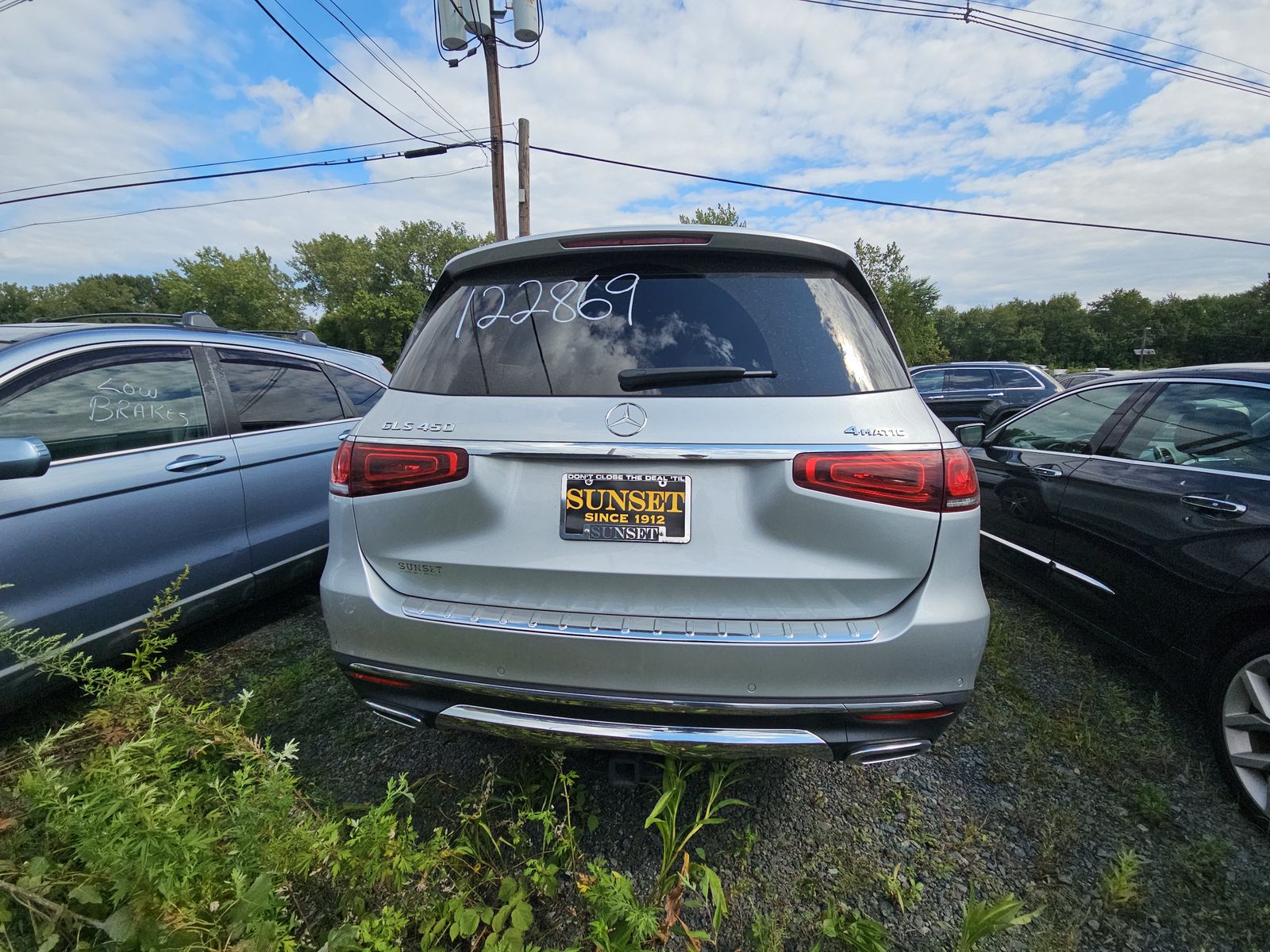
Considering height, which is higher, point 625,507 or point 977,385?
point 625,507

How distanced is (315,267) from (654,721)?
3054 inches

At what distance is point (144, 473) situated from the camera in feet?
8.65

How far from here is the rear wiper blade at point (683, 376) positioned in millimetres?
1585

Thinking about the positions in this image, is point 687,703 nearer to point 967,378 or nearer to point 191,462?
point 191,462

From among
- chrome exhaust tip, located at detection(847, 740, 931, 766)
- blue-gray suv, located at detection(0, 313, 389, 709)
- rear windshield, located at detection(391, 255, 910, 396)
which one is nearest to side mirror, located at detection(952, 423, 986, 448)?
rear windshield, located at detection(391, 255, 910, 396)

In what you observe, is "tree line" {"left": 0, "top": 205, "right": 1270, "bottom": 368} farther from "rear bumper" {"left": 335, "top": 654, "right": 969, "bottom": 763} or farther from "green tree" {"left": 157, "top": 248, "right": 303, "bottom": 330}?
"rear bumper" {"left": 335, "top": 654, "right": 969, "bottom": 763}

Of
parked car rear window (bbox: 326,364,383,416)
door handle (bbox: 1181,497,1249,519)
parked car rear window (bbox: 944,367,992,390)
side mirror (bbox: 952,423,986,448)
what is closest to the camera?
door handle (bbox: 1181,497,1249,519)

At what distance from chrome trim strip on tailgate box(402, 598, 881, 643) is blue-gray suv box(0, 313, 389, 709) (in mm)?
1823

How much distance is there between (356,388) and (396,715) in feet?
10.5

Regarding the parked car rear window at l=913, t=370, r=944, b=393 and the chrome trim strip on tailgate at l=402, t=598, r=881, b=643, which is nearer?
the chrome trim strip on tailgate at l=402, t=598, r=881, b=643

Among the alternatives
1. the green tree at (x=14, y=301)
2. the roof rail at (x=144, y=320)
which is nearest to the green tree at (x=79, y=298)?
the green tree at (x=14, y=301)

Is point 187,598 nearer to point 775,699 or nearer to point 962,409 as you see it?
point 775,699

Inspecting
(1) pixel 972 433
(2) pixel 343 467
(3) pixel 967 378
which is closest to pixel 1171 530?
(1) pixel 972 433

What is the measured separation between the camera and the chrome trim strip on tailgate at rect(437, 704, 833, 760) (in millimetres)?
1494
